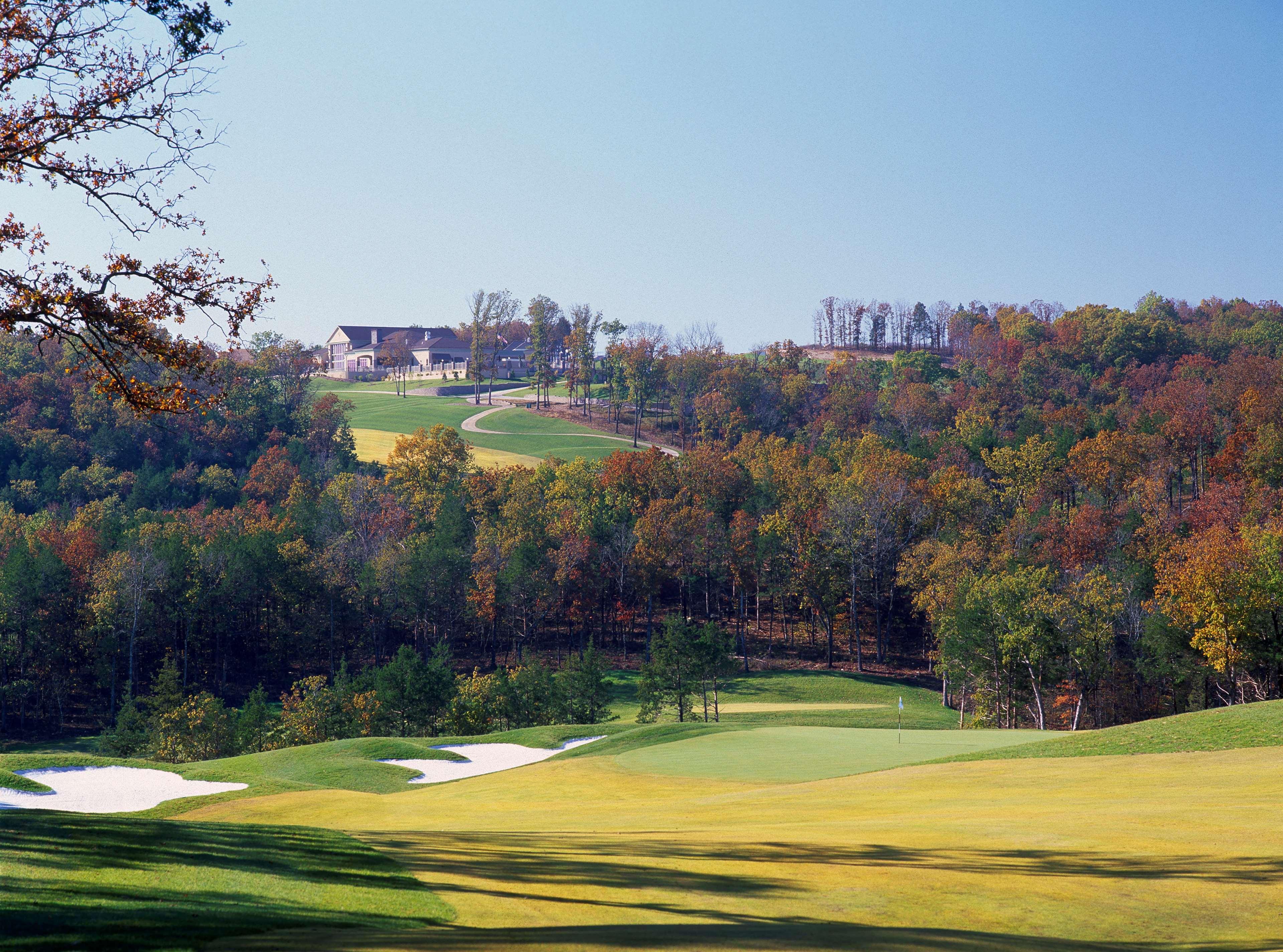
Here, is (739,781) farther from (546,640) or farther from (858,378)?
(858,378)

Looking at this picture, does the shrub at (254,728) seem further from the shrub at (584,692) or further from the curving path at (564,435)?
the curving path at (564,435)

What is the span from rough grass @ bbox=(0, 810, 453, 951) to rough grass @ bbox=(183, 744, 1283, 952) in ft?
2.05

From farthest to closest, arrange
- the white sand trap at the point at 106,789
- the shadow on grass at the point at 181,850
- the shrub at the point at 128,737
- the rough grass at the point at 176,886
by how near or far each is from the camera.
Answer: the shrub at the point at 128,737
the white sand trap at the point at 106,789
the shadow on grass at the point at 181,850
the rough grass at the point at 176,886

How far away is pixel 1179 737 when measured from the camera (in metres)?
23.6

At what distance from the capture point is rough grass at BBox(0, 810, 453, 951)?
825cm

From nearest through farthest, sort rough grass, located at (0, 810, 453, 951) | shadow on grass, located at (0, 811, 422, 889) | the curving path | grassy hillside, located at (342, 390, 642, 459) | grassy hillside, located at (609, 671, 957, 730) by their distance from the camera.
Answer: rough grass, located at (0, 810, 453, 951) → shadow on grass, located at (0, 811, 422, 889) → grassy hillside, located at (609, 671, 957, 730) → grassy hillside, located at (342, 390, 642, 459) → the curving path

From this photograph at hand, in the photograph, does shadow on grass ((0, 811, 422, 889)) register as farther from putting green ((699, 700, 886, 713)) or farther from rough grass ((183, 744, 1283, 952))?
putting green ((699, 700, 886, 713))

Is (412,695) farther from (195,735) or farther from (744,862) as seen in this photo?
(744,862)

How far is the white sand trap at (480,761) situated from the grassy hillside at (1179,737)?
46.7ft

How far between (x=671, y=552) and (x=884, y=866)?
2605 inches

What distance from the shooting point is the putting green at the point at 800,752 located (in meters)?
24.9

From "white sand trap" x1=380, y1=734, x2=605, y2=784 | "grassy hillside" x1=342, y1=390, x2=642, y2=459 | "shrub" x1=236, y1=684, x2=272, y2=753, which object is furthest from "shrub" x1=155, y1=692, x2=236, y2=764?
"grassy hillside" x1=342, y1=390, x2=642, y2=459

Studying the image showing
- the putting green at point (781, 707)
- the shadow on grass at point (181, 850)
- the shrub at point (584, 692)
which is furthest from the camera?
the putting green at point (781, 707)

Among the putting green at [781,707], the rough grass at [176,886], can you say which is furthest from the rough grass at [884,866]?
the putting green at [781,707]
